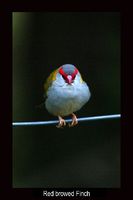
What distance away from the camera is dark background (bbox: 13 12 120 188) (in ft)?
26.5

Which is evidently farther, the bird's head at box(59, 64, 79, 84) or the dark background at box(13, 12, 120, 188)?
the dark background at box(13, 12, 120, 188)

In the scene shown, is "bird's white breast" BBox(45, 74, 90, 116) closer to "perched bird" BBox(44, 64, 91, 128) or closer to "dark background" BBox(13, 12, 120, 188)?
"perched bird" BBox(44, 64, 91, 128)

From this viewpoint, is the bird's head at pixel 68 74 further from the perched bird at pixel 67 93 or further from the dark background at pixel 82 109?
the dark background at pixel 82 109

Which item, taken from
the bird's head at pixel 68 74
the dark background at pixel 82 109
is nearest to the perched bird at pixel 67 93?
the bird's head at pixel 68 74

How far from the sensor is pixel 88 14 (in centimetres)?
821

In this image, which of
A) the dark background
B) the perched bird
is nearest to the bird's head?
the perched bird

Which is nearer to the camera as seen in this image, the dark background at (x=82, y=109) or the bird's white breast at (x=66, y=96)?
the bird's white breast at (x=66, y=96)

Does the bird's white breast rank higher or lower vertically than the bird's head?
lower

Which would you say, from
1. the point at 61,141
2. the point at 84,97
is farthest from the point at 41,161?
the point at 84,97

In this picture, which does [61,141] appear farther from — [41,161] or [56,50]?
[56,50]

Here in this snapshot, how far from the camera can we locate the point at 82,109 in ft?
26.7

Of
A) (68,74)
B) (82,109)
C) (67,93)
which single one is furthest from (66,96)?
(82,109)

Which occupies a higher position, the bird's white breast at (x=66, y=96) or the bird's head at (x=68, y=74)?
the bird's head at (x=68, y=74)

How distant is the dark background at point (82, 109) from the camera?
8078mm
